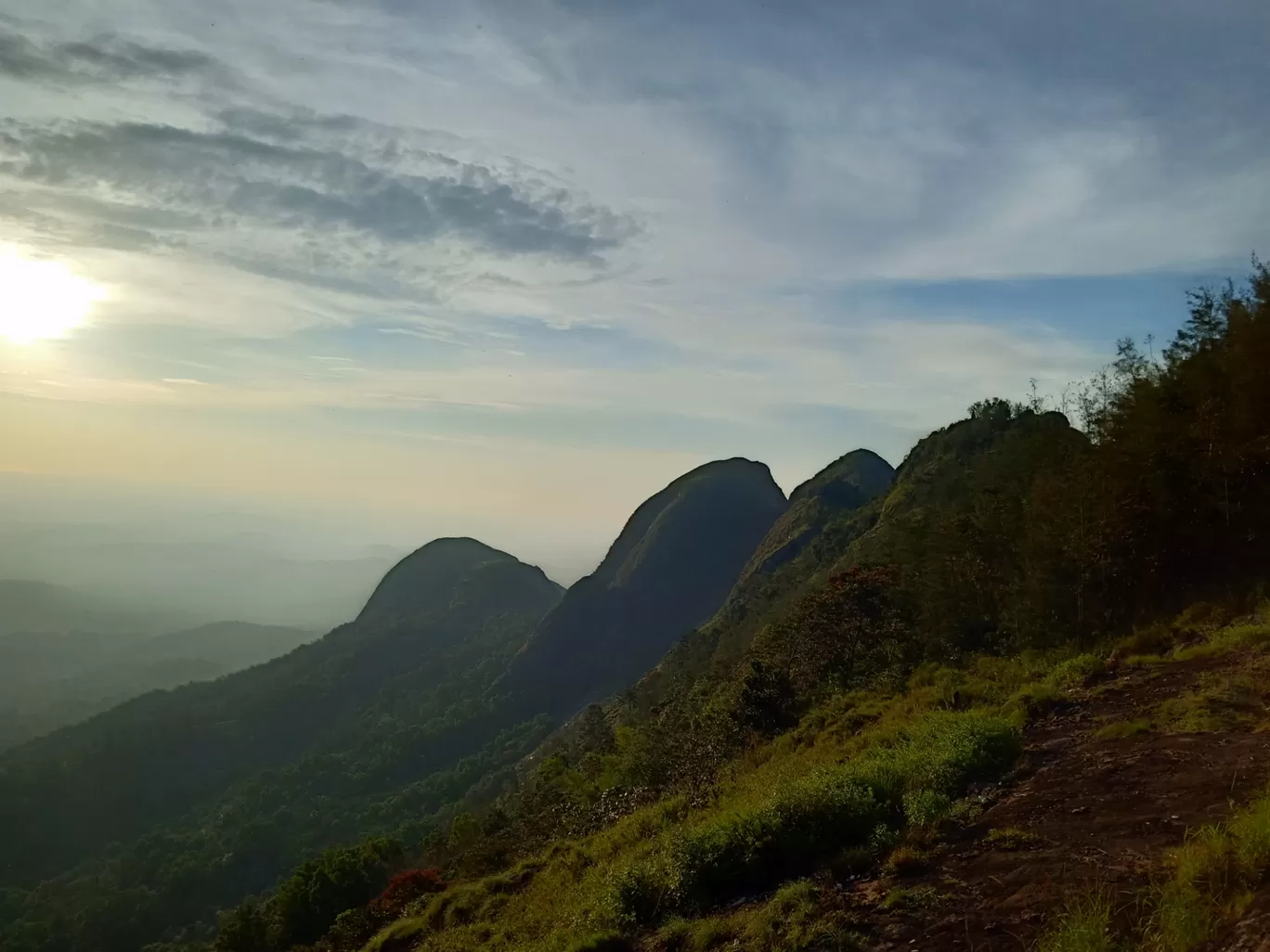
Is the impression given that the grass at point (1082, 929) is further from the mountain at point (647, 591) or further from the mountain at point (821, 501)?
the mountain at point (647, 591)

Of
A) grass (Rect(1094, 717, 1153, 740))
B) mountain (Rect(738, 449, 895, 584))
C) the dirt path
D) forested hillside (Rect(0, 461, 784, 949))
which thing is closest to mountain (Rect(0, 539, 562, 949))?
forested hillside (Rect(0, 461, 784, 949))

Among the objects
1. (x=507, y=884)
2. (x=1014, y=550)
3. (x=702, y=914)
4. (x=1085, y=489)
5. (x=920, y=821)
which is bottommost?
(x=507, y=884)

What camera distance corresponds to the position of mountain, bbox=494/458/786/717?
449ft

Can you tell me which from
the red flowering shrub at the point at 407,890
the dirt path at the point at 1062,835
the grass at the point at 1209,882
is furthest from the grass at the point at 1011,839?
the red flowering shrub at the point at 407,890

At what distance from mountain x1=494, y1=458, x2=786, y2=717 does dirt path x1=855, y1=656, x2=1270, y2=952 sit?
401 feet

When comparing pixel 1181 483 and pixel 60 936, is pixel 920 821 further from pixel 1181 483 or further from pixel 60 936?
pixel 60 936

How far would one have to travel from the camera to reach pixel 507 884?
1878 cm

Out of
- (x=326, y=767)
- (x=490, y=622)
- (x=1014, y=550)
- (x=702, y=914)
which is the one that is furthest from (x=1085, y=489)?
(x=490, y=622)

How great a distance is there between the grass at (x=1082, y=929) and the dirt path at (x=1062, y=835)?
0.72 feet

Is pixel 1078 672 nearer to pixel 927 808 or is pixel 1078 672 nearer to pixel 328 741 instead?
pixel 927 808

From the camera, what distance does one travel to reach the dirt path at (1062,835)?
7238mm

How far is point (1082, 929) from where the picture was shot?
20.1 ft

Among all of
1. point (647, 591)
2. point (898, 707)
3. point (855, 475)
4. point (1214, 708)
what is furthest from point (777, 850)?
point (647, 591)

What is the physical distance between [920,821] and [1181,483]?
16390mm
